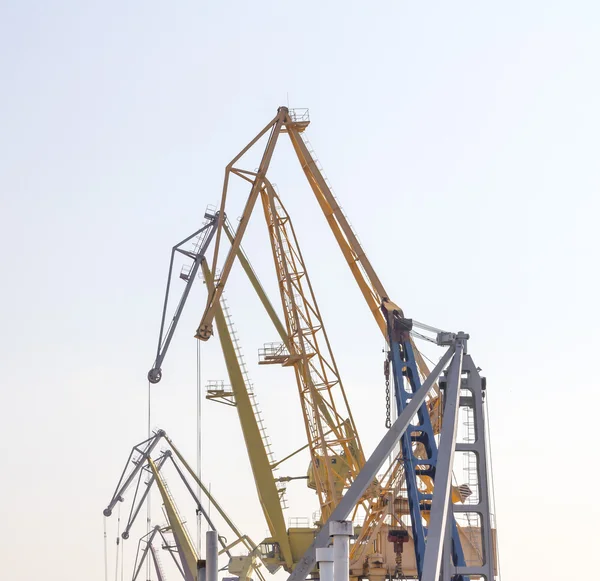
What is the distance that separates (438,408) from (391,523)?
7.21 metres

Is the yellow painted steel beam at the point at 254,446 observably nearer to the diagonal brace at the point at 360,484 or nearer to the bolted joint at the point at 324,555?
the diagonal brace at the point at 360,484

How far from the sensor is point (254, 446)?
76.0m

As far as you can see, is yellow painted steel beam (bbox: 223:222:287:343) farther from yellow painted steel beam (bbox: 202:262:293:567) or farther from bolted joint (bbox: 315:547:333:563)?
bolted joint (bbox: 315:547:333:563)

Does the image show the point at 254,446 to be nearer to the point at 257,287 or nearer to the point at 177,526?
the point at 257,287

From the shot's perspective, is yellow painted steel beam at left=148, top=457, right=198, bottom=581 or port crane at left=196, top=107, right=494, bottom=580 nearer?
port crane at left=196, top=107, right=494, bottom=580

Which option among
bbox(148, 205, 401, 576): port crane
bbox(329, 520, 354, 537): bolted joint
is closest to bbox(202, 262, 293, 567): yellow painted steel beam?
bbox(148, 205, 401, 576): port crane

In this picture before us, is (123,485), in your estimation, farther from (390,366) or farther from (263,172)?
(390,366)

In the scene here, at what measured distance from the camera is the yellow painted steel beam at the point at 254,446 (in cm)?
7450

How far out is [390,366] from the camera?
204 ft

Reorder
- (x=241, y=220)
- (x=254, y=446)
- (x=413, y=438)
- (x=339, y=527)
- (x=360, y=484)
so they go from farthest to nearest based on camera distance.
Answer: (x=254, y=446)
(x=241, y=220)
(x=413, y=438)
(x=360, y=484)
(x=339, y=527)

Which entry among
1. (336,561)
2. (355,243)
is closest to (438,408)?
(355,243)

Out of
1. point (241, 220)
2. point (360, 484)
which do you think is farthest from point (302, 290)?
point (360, 484)

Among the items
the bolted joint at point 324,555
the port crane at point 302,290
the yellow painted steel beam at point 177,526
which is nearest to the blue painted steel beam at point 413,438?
the port crane at point 302,290

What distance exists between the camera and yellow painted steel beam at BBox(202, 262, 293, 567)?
7450 cm
